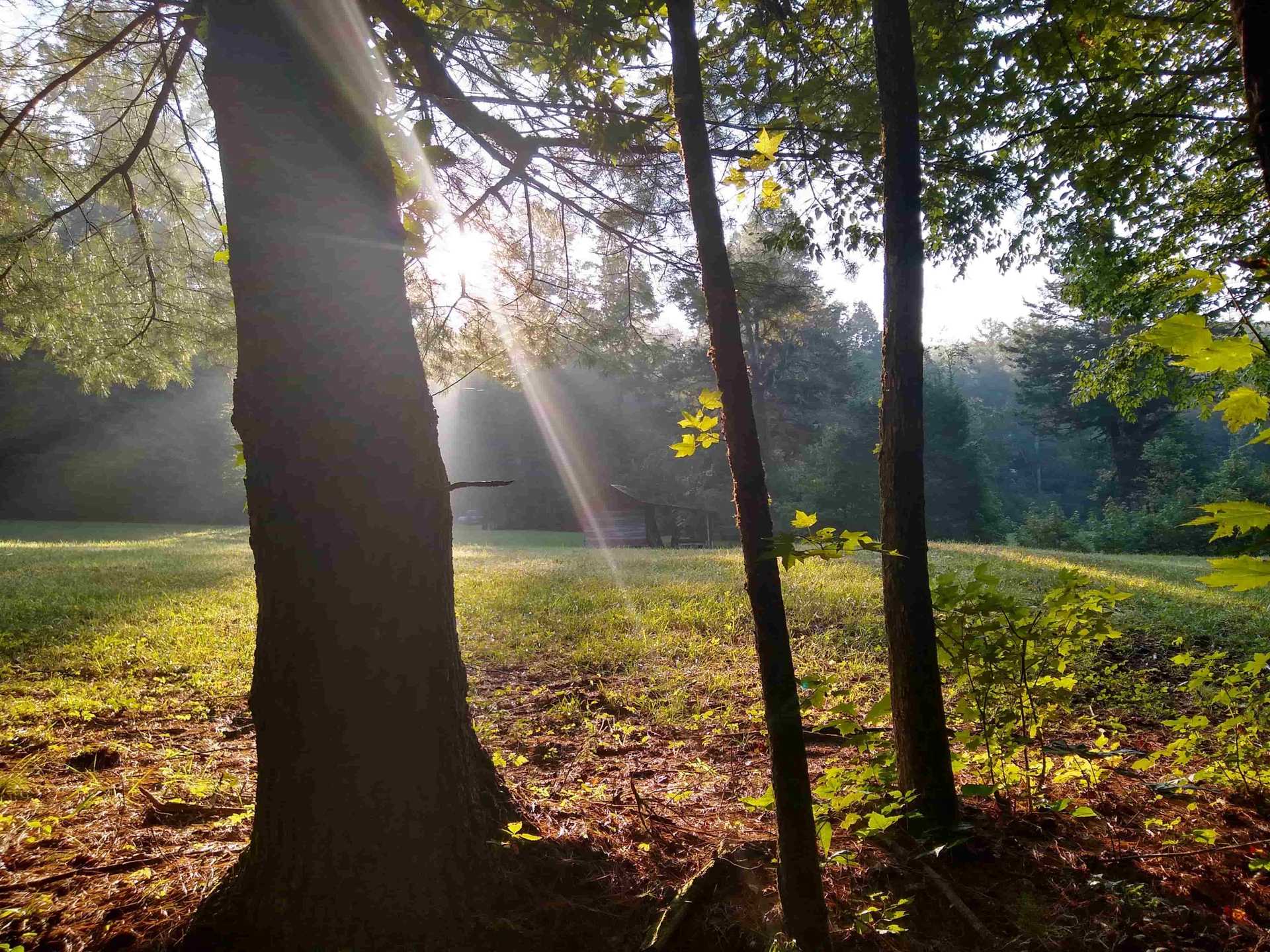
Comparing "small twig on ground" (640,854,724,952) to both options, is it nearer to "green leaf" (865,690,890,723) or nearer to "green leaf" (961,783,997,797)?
"green leaf" (865,690,890,723)

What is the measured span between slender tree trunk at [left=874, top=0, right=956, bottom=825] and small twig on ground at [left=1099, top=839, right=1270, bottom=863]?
1.53 feet

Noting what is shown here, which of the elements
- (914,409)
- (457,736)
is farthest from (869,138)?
(457,736)

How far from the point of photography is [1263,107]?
1.21 m

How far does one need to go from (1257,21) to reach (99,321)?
22.9ft

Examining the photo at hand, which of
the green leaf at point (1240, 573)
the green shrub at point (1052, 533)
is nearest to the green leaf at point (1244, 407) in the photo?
the green leaf at point (1240, 573)

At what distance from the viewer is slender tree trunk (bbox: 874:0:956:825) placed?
220 cm

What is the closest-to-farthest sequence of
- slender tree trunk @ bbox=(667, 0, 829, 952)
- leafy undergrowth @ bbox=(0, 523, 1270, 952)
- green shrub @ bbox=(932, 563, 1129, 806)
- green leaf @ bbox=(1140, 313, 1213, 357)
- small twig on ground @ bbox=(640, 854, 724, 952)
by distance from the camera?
green leaf @ bbox=(1140, 313, 1213, 357), slender tree trunk @ bbox=(667, 0, 829, 952), small twig on ground @ bbox=(640, 854, 724, 952), leafy undergrowth @ bbox=(0, 523, 1270, 952), green shrub @ bbox=(932, 563, 1129, 806)

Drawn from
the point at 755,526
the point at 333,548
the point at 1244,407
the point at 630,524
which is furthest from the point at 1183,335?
the point at 630,524

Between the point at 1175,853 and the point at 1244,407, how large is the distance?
157cm

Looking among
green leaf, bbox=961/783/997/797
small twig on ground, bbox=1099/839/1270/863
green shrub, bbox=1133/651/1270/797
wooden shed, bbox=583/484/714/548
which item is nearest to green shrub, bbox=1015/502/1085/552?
wooden shed, bbox=583/484/714/548

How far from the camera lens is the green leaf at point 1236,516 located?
116cm

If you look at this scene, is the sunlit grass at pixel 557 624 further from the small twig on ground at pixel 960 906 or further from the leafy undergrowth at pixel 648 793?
the small twig on ground at pixel 960 906

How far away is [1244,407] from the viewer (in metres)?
1.31

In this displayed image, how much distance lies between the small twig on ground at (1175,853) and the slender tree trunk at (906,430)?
1.53 feet
